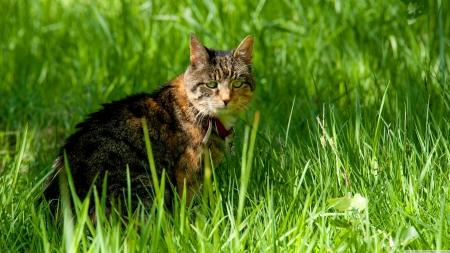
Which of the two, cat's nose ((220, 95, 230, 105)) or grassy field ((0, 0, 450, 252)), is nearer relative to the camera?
grassy field ((0, 0, 450, 252))

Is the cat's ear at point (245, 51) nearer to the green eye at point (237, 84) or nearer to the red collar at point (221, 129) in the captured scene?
the green eye at point (237, 84)

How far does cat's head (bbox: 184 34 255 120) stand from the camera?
12.0 ft

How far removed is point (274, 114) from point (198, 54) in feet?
2.47

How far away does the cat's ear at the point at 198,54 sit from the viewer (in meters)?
3.72

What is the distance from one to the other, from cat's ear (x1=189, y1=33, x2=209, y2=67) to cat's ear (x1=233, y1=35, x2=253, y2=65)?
0.18 m

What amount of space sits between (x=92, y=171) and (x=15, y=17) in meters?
2.84

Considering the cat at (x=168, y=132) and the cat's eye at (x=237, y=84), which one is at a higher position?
the cat's eye at (x=237, y=84)

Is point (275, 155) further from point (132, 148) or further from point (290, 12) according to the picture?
point (290, 12)

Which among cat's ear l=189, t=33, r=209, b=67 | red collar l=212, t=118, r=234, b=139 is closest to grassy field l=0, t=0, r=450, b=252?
red collar l=212, t=118, r=234, b=139

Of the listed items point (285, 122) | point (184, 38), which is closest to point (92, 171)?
point (285, 122)

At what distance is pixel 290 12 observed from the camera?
550 centimetres

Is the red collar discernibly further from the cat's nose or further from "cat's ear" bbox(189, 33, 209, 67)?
"cat's ear" bbox(189, 33, 209, 67)

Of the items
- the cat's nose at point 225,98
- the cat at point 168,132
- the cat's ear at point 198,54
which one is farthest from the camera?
the cat's ear at point 198,54

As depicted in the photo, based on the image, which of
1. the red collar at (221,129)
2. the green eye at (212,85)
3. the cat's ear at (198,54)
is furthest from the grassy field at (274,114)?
the cat's ear at (198,54)
